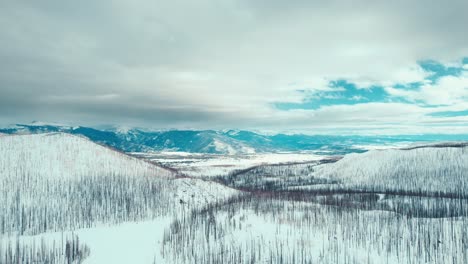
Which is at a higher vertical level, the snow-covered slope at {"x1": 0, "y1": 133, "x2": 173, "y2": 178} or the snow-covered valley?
the snow-covered slope at {"x1": 0, "y1": 133, "x2": 173, "y2": 178}

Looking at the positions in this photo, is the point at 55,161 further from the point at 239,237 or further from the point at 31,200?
the point at 239,237

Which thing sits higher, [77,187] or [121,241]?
[77,187]

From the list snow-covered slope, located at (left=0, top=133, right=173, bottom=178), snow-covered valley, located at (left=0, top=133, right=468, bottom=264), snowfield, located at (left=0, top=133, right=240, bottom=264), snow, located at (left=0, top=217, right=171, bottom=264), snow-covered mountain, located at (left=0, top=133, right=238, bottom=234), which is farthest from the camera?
snow-covered slope, located at (left=0, top=133, right=173, bottom=178)

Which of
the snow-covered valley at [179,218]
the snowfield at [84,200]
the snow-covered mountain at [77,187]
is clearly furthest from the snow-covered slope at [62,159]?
the snow-covered valley at [179,218]

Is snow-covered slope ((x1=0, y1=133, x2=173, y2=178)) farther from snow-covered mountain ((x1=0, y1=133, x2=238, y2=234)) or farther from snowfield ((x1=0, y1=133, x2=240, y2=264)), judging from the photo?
snowfield ((x1=0, y1=133, x2=240, y2=264))

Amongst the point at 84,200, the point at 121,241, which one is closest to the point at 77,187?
the point at 84,200

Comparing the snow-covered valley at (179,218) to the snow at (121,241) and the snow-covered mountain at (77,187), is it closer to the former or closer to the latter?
Answer: the snow at (121,241)

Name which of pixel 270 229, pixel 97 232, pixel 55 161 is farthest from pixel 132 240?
pixel 55 161

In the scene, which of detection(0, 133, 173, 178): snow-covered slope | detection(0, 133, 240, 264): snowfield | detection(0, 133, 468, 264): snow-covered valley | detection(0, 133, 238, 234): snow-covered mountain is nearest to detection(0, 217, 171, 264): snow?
detection(0, 133, 240, 264): snowfield

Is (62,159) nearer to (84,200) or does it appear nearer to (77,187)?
(77,187)
